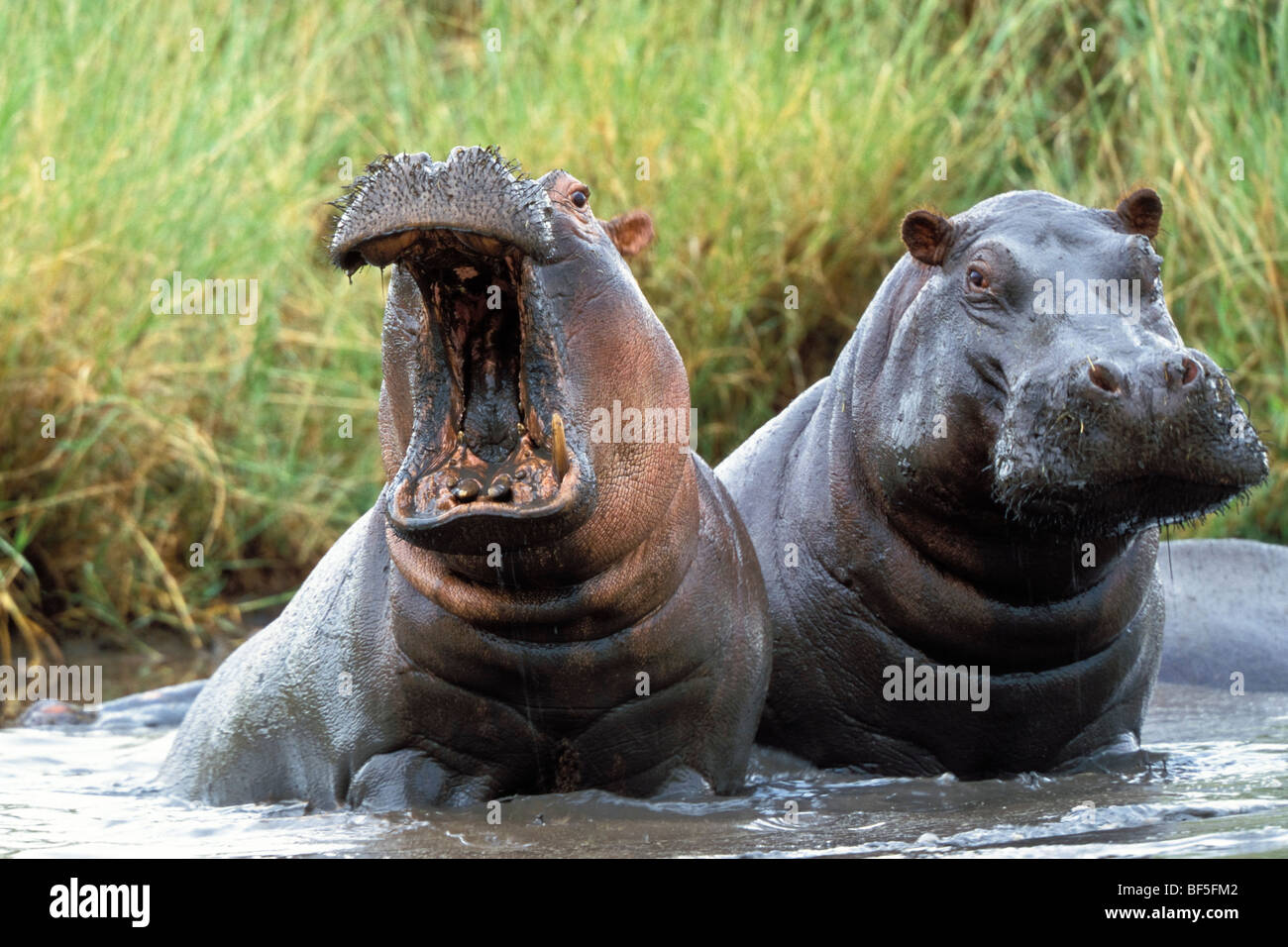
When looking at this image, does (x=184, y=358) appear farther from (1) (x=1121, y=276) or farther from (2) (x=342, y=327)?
(1) (x=1121, y=276)

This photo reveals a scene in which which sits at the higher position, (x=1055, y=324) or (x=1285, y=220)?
(x=1285, y=220)

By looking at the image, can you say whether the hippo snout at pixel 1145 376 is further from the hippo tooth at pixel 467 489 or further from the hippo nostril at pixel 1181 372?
the hippo tooth at pixel 467 489

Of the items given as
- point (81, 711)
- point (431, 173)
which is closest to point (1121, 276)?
point (431, 173)

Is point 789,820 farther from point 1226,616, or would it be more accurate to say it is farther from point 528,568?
point 1226,616

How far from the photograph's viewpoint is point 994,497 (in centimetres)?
497

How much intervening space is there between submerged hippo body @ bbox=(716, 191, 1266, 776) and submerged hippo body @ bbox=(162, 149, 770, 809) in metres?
0.59

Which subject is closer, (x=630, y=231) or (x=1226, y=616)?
(x=630, y=231)

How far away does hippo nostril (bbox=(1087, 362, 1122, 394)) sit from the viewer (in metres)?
4.69

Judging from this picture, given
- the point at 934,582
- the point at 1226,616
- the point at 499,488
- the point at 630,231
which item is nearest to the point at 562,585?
the point at 499,488

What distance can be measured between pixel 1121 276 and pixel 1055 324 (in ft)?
0.86

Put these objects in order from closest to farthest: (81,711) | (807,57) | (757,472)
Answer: (757,472)
(81,711)
(807,57)

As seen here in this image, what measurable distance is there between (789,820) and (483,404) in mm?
1231

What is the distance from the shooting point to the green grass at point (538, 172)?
8.78 m

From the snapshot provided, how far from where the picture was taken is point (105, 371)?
28.8 feet
